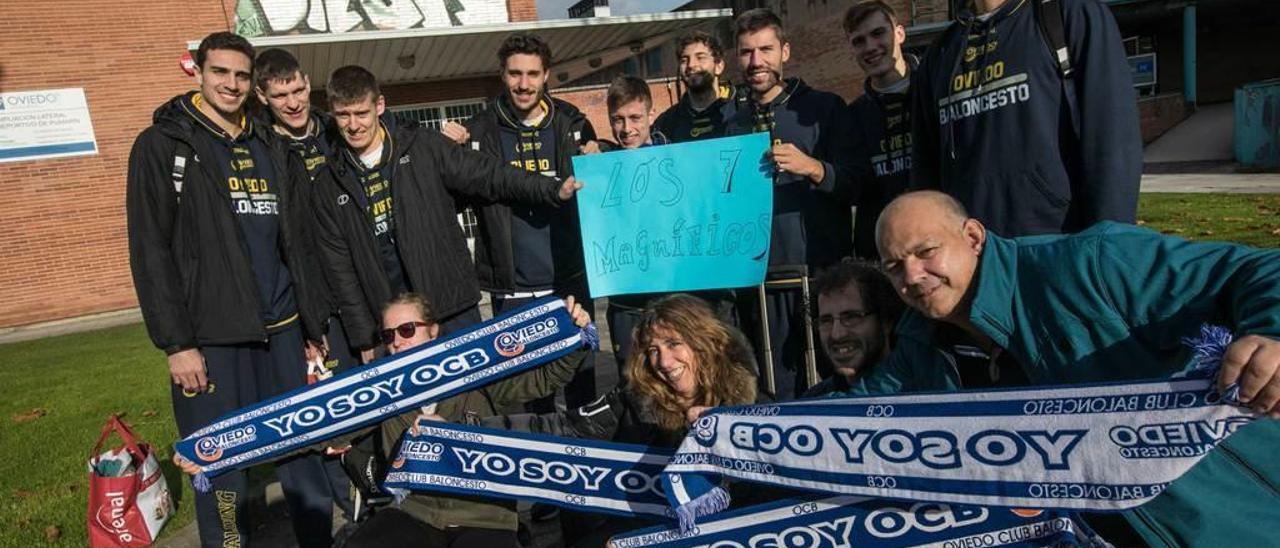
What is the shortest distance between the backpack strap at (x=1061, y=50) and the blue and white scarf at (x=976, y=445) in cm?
124

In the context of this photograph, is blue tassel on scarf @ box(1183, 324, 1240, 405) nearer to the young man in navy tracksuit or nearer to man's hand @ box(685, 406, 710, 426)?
man's hand @ box(685, 406, 710, 426)

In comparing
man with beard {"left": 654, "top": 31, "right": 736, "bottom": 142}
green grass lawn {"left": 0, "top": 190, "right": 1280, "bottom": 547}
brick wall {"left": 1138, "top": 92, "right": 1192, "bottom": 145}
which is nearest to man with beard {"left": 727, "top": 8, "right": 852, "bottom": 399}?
man with beard {"left": 654, "top": 31, "right": 736, "bottom": 142}

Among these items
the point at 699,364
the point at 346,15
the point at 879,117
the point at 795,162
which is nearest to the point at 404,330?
the point at 699,364

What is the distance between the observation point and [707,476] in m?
2.61

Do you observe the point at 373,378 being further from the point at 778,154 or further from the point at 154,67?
the point at 154,67

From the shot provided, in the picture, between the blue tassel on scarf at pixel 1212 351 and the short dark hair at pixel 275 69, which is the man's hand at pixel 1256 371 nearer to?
the blue tassel on scarf at pixel 1212 351

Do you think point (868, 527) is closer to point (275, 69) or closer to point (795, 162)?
point (795, 162)

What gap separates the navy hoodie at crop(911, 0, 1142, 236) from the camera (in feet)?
8.84

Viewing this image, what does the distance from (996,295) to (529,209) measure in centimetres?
254

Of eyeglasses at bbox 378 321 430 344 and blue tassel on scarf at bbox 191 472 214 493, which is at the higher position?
eyeglasses at bbox 378 321 430 344

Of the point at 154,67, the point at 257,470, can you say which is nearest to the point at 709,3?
the point at 154,67

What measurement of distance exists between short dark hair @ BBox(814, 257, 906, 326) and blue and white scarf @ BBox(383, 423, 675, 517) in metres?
0.92

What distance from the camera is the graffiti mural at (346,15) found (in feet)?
52.9

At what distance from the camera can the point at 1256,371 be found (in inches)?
65.9
